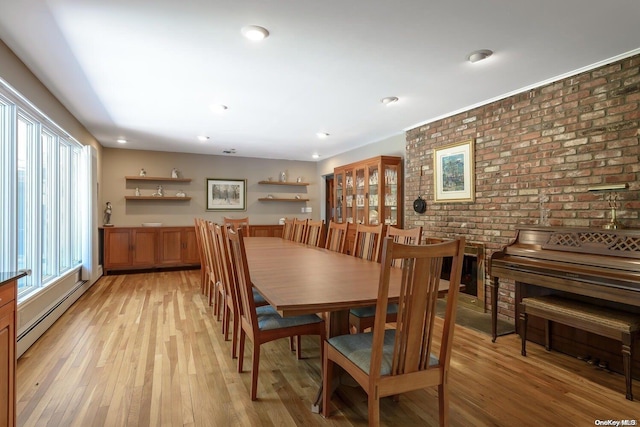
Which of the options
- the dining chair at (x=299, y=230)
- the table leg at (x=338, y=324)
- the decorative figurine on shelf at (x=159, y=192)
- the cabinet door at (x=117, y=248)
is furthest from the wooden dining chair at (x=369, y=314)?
the decorative figurine on shelf at (x=159, y=192)

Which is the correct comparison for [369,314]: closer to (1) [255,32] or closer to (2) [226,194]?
(1) [255,32]

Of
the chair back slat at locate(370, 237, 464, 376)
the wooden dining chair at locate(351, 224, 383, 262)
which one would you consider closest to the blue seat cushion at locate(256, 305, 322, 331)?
the chair back slat at locate(370, 237, 464, 376)

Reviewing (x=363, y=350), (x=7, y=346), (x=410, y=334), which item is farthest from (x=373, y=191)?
(x=7, y=346)

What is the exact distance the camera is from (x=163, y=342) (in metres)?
2.95

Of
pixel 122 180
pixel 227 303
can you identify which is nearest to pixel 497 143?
pixel 227 303

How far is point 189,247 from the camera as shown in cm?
666

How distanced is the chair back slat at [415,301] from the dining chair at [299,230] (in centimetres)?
323

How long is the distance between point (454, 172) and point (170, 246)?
5.18 meters

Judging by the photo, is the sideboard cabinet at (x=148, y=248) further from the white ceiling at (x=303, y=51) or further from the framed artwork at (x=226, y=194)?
the white ceiling at (x=303, y=51)

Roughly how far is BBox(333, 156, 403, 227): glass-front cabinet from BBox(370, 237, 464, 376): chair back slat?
3.77 meters

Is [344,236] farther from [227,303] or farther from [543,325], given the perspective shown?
[543,325]

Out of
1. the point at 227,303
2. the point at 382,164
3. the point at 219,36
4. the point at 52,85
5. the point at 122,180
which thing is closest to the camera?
the point at 219,36

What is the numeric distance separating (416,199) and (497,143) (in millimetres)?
1400

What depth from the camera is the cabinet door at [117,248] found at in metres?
6.06
